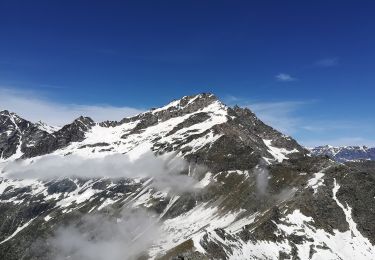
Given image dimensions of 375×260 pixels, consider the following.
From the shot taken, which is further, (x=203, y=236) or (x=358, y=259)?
(x=358, y=259)

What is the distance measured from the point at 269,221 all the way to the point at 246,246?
3003 cm

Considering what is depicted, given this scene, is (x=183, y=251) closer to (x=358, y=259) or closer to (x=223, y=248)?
(x=223, y=248)

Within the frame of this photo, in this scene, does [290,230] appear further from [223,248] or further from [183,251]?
[183,251]

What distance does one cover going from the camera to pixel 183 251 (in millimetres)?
141625

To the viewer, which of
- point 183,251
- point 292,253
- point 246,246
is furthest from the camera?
point 292,253

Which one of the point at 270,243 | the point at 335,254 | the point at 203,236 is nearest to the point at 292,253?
the point at 270,243

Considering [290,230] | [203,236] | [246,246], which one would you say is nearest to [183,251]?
[203,236]

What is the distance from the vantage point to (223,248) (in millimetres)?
150125

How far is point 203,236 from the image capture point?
14888 centimetres

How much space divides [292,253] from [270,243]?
8.70m

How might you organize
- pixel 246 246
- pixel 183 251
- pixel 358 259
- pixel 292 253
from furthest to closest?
pixel 358 259, pixel 292 253, pixel 246 246, pixel 183 251

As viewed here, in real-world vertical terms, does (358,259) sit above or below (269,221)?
below

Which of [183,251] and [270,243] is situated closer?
[183,251]

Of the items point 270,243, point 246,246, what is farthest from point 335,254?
point 246,246
